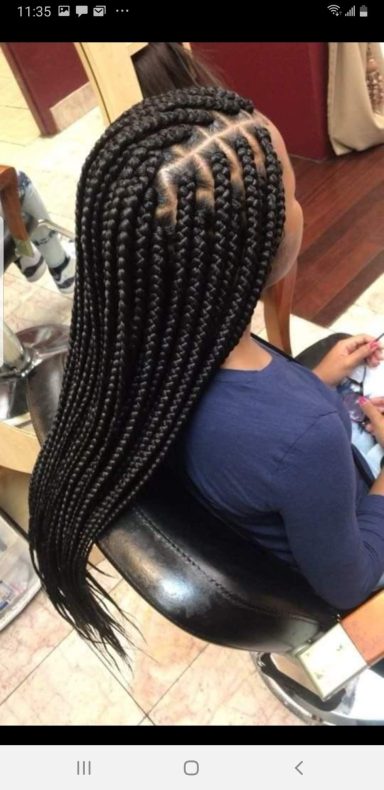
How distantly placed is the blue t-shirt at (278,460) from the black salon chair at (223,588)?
0.03m

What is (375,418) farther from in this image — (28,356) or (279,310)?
Result: (28,356)

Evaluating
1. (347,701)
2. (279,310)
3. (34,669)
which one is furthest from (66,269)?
(347,701)

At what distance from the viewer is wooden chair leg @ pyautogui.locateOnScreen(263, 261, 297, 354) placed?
1.17 metres

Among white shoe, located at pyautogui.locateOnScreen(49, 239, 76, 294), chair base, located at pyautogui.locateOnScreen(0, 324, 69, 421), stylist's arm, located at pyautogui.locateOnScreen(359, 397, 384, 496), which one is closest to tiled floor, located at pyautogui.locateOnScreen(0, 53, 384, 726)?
white shoe, located at pyautogui.locateOnScreen(49, 239, 76, 294)

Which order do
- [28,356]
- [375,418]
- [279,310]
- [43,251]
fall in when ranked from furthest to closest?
[43,251] < [28,356] < [279,310] < [375,418]

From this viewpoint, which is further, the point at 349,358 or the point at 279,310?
the point at 279,310

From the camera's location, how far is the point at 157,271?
1.72 ft

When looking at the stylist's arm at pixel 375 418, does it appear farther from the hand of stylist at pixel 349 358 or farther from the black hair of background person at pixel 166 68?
the black hair of background person at pixel 166 68

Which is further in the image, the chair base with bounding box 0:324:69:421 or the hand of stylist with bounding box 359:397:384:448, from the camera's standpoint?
the chair base with bounding box 0:324:69:421

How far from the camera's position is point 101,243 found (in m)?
0.54

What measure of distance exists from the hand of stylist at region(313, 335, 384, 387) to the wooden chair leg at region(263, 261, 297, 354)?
7.7 inches

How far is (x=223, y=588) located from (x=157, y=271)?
1.04ft

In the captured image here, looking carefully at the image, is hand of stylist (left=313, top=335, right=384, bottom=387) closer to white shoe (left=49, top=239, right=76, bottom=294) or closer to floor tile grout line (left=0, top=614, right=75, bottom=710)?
floor tile grout line (left=0, top=614, right=75, bottom=710)
